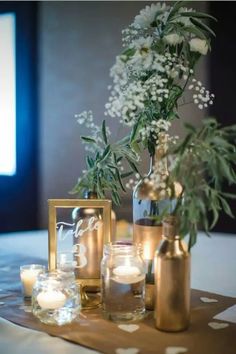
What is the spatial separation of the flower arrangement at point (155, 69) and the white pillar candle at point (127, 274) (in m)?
0.31

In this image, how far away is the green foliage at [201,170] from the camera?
0.93 meters

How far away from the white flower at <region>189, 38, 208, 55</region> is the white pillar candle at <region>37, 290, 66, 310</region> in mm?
674

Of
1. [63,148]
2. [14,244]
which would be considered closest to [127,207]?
[63,148]

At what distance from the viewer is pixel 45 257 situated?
1743 mm

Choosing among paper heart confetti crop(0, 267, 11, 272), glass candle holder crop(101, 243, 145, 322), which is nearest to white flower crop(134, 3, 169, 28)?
glass candle holder crop(101, 243, 145, 322)

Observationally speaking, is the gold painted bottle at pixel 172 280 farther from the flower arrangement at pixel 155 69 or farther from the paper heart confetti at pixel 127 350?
the flower arrangement at pixel 155 69

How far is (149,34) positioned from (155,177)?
379 millimetres

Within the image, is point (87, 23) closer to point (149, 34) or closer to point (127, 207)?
point (127, 207)

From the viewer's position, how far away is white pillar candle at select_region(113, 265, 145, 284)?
106cm

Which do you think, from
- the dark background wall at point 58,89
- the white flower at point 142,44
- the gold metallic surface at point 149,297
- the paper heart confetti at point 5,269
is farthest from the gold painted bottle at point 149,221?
the dark background wall at point 58,89

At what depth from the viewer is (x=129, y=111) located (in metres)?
1.13

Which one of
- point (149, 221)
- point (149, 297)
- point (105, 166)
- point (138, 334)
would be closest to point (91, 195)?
point (105, 166)

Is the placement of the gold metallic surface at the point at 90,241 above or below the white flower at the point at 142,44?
below

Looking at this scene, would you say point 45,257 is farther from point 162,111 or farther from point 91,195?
point 162,111
